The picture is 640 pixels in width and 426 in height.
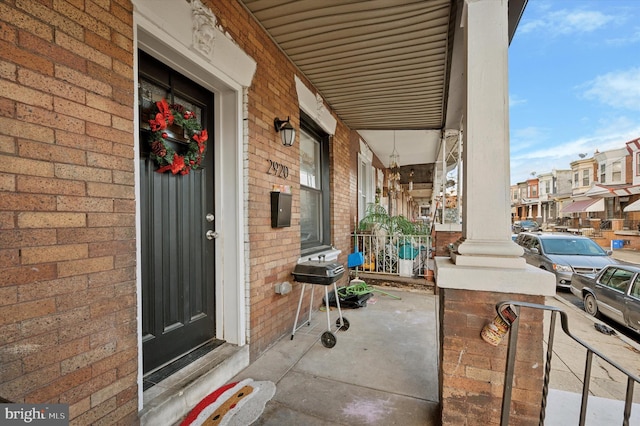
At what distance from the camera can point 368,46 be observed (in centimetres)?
306

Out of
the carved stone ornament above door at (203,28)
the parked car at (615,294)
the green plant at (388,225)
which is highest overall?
the carved stone ornament above door at (203,28)

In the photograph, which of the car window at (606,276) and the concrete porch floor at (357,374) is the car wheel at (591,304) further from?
the concrete porch floor at (357,374)

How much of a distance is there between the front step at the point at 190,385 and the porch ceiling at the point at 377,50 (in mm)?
3044

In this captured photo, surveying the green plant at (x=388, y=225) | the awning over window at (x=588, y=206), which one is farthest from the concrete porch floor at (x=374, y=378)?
the awning over window at (x=588, y=206)

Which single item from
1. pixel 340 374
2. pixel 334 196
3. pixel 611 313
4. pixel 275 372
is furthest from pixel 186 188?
pixel 611 313

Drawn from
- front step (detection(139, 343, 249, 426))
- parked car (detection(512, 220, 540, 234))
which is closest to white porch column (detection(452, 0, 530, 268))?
front step (detection(139, 343, 249, 426))

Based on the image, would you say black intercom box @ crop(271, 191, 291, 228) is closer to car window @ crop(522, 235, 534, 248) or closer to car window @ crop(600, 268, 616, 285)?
car window @ crop(600, 268, 616, 285)

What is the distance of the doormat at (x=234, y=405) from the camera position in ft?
6.18

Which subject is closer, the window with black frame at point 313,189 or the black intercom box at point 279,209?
the black intercom box at point 279,209

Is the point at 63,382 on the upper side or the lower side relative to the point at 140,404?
upper

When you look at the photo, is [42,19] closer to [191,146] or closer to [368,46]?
[191,146]

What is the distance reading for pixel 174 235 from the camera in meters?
2.25

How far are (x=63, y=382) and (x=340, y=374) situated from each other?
1872 millimetres

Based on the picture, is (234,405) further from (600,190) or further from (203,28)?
(600,190)
